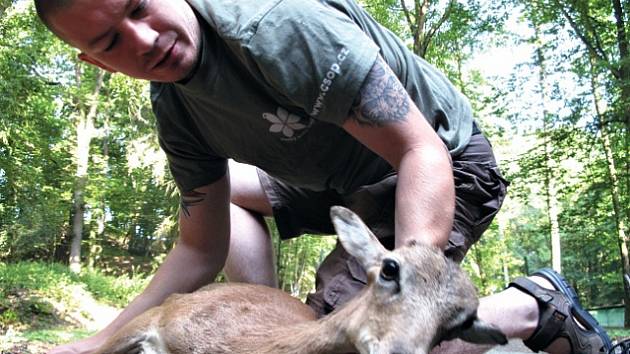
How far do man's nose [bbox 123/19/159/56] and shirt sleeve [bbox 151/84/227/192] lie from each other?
58 centimetres

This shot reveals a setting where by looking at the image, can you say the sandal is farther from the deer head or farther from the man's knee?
the man's knee

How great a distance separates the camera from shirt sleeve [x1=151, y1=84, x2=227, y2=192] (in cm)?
299

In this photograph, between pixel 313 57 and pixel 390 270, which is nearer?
pixel 390 270

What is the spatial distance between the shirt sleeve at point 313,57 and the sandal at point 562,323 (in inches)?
57.3

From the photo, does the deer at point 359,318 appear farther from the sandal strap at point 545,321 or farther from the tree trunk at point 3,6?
the tree trunk at point 3,6

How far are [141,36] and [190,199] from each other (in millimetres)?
1143

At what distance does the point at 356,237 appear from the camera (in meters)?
2.14

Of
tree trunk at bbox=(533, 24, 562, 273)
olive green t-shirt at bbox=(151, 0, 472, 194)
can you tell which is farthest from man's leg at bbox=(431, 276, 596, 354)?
tree trunk at bbox=(533, 24, 562, 273)

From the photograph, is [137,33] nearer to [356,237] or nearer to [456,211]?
[356,237]

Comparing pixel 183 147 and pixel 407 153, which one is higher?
pixel 407 153

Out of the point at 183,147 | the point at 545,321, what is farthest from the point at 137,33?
the point at 545,321

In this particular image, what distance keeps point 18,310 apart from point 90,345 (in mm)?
12366

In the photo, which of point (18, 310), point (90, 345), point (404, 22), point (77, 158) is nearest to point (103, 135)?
point (77, 158)

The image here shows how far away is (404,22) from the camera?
48.4ft
